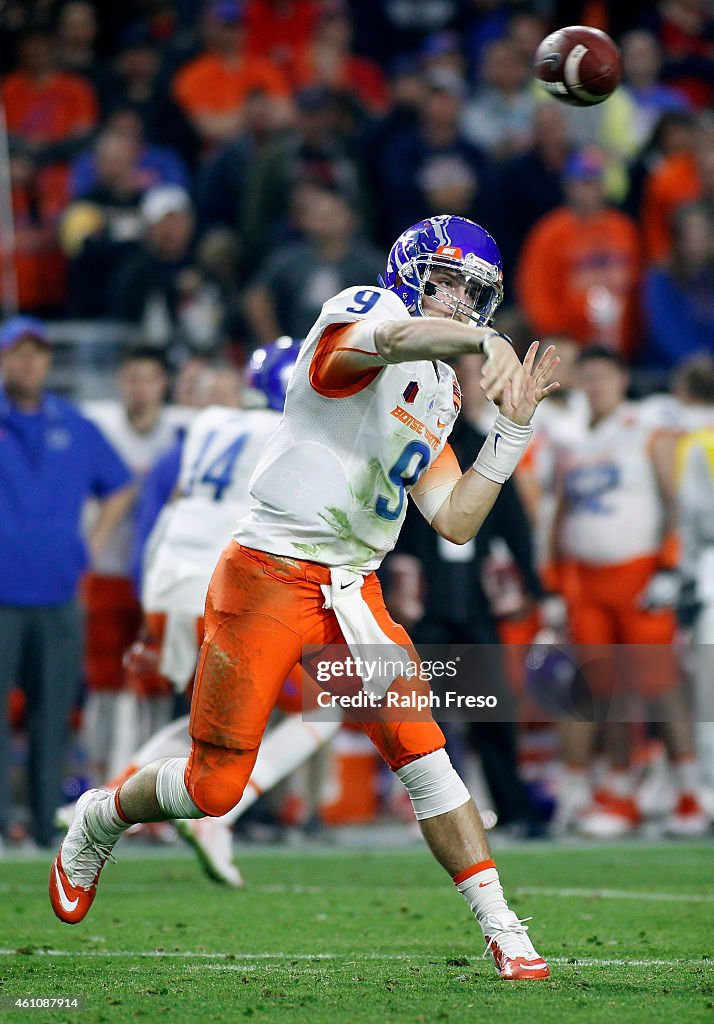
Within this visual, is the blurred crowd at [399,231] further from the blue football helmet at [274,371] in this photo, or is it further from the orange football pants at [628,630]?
the blue football helmet at [274,371]

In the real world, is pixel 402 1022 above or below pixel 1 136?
above

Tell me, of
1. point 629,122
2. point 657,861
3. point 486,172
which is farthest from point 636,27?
point 657,861

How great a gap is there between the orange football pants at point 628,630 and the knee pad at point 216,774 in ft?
16.8

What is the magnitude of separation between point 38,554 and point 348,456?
412cm

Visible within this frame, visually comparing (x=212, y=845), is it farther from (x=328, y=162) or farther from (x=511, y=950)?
(x=328, y=162)

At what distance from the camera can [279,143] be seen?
1242 cm

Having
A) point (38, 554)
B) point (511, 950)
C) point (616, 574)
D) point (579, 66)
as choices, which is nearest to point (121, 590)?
point (38, 554)

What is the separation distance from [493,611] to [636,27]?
7723mm

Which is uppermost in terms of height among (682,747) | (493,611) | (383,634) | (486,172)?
(383,634)

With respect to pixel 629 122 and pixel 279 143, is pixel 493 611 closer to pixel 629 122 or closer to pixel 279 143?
pixel 279 143

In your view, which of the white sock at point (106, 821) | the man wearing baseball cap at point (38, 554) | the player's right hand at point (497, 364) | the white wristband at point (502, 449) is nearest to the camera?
the player's right hand at point (497, 364)

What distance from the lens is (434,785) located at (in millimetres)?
4695

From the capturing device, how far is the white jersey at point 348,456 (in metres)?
4.76

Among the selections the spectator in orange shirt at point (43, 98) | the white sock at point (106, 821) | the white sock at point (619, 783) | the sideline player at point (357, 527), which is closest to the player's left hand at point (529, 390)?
the sideline player at point (357, 527)
